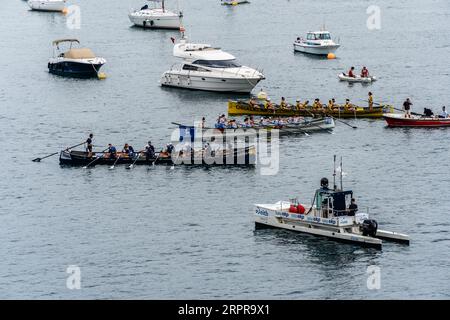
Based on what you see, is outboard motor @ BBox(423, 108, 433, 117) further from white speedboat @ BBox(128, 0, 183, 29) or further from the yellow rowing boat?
white speedboat @ BBox(128, 0, 183, 29)

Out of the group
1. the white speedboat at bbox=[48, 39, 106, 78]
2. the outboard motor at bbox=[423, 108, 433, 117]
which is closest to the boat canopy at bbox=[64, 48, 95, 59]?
the white speedboat at bbox=[48, 39, 106, 78]

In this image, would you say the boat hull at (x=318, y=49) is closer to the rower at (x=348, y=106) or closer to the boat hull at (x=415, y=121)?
the rower at (x=348, y=106)

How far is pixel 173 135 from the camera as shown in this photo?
378 ft

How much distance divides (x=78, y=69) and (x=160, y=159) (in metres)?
52.7

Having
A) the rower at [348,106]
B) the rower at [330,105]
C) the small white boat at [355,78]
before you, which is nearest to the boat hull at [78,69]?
the small white boat at [355,78]

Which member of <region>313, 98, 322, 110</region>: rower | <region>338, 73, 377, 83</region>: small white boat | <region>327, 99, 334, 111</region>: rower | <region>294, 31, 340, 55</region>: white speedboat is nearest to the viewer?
<region>327, 99, 334, 111</region>: rower

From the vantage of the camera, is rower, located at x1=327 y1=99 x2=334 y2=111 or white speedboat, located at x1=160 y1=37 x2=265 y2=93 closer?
rower, located at x1=327 y1=99 x2=334 y2=111

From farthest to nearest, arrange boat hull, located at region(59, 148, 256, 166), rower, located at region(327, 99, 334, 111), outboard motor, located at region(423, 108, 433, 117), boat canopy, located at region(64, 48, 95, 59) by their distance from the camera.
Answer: boat canopy, located at region(64, 48, 95, 59)
rower, located at region(327, 99, 334, 111)
outboard motor, located at region(423, 108, 433, 117)
boat hull, located at region(59, 148, 256, 166)

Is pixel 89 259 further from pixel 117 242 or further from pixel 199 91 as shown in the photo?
pixel 199 91

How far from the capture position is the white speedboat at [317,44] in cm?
16838

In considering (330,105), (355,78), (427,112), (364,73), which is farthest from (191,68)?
(427,112)

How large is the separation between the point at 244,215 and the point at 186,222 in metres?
5.02

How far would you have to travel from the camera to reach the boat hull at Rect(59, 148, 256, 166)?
105375mm

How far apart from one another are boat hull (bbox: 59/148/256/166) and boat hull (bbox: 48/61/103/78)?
1879 inches
